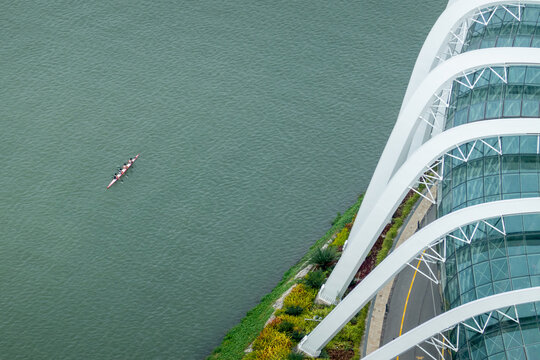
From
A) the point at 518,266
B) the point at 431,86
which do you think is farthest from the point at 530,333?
the point at 431,86

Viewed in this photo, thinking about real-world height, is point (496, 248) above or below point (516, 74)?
below

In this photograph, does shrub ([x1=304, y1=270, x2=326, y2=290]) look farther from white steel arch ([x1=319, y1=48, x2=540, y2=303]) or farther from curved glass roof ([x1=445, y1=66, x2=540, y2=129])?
curved glass roof ([x1=445, y1=66, x2=540, y2=129])

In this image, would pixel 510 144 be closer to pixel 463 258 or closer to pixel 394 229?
pixel 463 258

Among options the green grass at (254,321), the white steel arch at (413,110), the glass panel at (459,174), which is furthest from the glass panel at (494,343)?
the green grass at (254,321)

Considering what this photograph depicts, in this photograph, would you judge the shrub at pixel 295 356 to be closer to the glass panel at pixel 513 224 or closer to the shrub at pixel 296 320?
the shrub at pixel 296 320

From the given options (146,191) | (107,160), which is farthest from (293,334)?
(107,160)

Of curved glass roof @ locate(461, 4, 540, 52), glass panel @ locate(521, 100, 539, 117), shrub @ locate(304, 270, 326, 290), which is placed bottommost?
shrub @ locate(304, 270, 326, 290)

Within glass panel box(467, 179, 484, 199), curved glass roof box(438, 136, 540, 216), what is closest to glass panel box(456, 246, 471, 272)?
curved glass roof box(438, 136, 540, 216)
